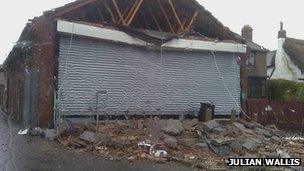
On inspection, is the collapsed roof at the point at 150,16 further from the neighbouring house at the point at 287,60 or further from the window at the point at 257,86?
the neighbouring house at the point at 287,60

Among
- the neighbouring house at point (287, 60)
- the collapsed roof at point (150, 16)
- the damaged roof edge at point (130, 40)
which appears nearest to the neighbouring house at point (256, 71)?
the neighbouring house at point (287, 60)

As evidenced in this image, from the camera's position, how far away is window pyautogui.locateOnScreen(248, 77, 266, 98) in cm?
3662

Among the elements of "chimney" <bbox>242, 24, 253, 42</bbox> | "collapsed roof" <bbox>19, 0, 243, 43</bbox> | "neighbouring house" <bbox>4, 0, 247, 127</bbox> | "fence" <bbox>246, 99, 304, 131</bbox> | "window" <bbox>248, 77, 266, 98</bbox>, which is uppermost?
"chimney" <bbox>242, 24, 253, 42</bbox>

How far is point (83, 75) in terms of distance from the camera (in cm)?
1625

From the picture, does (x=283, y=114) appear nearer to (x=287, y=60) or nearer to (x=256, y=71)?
(x=256, y=71)

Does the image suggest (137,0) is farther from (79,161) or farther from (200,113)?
(79,161)

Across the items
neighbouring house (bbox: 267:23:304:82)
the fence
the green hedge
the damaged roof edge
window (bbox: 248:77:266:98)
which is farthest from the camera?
neighbouring house (bbox: 267:23:304:82)

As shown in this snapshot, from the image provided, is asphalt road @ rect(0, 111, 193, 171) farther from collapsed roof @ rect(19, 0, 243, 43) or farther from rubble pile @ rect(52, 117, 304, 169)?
collapsed roof @ rect(19, 0, 243, 43)

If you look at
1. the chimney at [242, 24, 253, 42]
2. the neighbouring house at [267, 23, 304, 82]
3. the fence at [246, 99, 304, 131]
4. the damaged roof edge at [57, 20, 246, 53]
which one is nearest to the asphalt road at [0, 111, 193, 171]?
the damaged roof edge at [57, 20, 246, 53]

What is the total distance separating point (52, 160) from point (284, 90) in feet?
91.1

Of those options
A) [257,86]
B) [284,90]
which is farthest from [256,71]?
[284,90]

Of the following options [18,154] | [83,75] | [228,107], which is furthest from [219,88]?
[18,154]

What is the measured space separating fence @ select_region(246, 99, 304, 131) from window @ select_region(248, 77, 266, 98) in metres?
11.7

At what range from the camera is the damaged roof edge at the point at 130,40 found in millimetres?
15555
